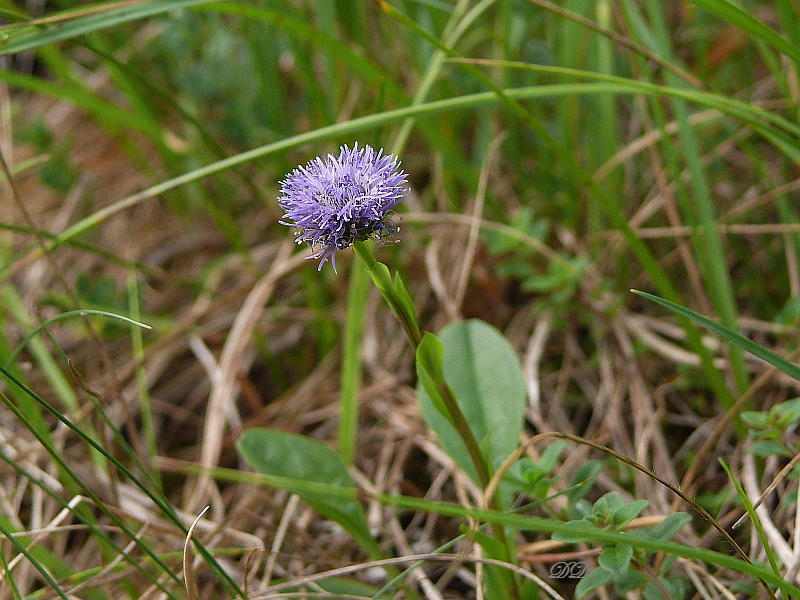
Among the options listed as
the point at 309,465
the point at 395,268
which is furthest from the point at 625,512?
the point at 395,268

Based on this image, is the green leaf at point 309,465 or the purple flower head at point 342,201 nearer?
the purple flower head at point 342,201

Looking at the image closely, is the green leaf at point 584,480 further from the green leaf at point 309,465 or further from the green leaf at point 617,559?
the green leaf at point 309,465

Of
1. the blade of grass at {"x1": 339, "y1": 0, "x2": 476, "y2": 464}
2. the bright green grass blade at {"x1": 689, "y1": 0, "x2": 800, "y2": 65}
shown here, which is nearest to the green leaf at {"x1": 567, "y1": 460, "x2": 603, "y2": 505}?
the blade of grass at {"x1": 339, "y1": 0, "x2": 476, "y2": 464}

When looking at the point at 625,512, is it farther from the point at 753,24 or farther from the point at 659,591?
the point at 753,24

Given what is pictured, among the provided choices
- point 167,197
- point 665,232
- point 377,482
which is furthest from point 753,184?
point 167,197

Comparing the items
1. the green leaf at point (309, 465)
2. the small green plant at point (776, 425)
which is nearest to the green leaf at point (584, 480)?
the small green plant at point (776, 425)
